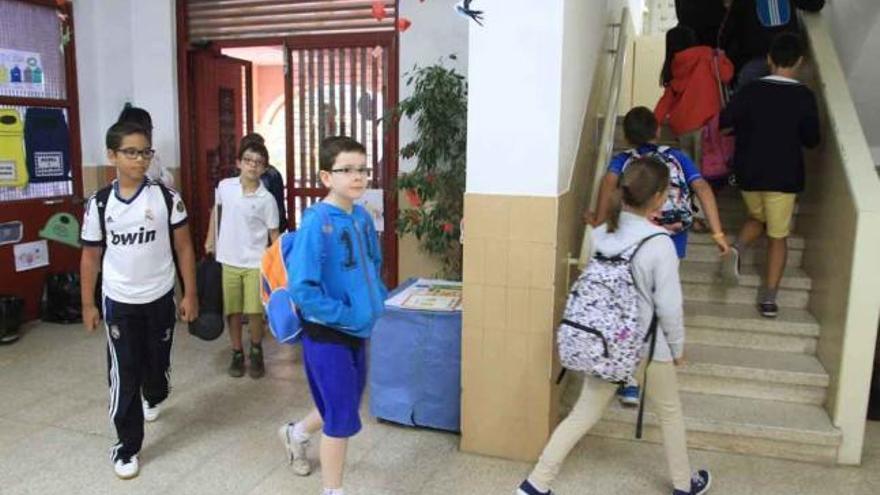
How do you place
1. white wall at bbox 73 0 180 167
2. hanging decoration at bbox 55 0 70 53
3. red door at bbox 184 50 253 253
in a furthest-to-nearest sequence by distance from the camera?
1. red door at bbox 184 50 253 253
2. white wall at bbox 73 0 180 167
3. hanging decoration at bbox 55 0 70 53

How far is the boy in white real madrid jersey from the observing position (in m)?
2.92

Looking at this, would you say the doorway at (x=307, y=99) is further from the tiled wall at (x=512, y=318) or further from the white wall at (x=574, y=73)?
the tiled wall at (x=512, y=318)

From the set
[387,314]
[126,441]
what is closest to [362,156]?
[387,314]

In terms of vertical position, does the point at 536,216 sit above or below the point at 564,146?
below

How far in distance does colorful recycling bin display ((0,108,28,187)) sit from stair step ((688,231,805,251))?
15.0 feet

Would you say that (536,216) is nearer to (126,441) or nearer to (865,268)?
(865,268)

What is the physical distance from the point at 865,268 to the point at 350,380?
7.13ft

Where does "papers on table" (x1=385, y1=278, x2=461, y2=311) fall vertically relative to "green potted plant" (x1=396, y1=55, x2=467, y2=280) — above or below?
below

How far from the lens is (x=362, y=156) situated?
2.48 m

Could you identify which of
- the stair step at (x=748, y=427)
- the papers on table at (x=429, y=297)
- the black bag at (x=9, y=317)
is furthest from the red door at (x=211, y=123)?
the stair step at (x=748, y=427)

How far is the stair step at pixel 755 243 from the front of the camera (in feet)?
13.1

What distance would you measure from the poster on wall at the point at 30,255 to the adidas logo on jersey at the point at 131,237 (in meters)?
2.79

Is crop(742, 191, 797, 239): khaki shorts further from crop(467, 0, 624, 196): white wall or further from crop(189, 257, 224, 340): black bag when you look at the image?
crop(189, 257, 224, 340): black bag

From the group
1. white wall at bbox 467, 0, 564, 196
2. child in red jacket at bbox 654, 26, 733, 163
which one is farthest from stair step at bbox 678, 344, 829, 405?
child in red jacket at bbox 654, 26, 733, 163
